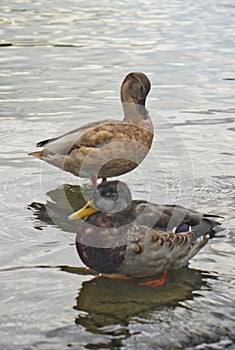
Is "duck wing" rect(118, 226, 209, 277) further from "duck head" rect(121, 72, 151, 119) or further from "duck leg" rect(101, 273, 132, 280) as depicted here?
"duck head" rect(121, 72, 151, 119)

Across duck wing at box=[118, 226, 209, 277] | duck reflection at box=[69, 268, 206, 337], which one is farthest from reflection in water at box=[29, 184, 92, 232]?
duck wing at box=[118, 226, 209, 277]

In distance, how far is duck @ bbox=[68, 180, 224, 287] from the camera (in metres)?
5.30

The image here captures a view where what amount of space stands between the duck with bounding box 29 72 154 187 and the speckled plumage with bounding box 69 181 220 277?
163 centimetres

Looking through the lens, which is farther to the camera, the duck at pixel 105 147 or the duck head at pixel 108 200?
the duck at pixel 105 147

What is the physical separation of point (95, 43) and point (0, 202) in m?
8.43

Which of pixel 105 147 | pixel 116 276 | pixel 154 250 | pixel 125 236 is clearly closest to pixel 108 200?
pixel 125 236

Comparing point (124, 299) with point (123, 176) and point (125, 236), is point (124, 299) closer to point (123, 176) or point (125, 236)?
point (125, 236)

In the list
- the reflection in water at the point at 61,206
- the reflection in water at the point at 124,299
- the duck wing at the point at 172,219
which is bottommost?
the reflection in water at the point at 124,299

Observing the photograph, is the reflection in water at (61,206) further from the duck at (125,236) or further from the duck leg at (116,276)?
the duck at (125,236)

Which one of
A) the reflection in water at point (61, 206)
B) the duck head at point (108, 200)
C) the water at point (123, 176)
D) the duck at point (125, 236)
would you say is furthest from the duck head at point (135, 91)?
the duck head at point (108, 200)

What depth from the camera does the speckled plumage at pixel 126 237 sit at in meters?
5.30

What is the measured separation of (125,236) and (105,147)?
6.51 feet

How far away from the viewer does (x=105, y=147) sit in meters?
7.18

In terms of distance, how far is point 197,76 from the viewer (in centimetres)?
1242
